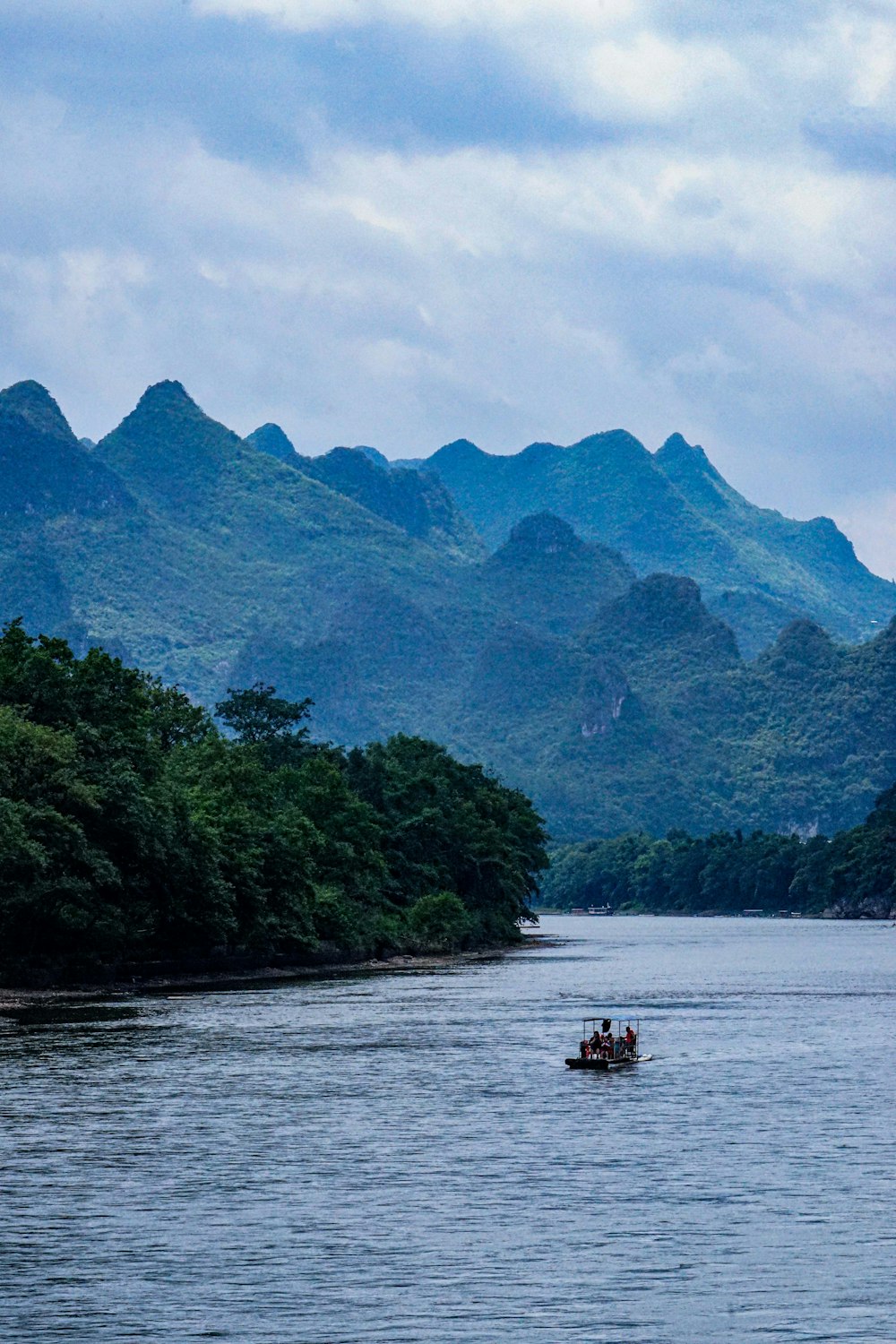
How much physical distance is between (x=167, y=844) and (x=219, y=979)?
572 inches

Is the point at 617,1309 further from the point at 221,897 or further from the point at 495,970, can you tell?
the point at 495,970

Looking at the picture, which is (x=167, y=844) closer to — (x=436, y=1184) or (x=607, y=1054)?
(x=607, y=1054)

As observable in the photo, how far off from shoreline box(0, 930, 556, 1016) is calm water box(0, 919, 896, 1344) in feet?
32.4

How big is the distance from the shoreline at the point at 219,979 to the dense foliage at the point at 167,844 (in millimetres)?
1280

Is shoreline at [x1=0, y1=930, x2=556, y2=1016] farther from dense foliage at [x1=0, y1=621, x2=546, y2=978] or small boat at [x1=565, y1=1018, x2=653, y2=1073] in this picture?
small boat at [x1=565, y1=1018, x2=653, y2=1073]

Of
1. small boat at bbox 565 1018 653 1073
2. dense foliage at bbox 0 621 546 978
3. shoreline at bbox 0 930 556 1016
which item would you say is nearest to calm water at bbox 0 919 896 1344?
small boat at bbox 565 1018 653 1073

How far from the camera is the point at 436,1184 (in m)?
49.1

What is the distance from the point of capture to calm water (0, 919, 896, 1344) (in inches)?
1428

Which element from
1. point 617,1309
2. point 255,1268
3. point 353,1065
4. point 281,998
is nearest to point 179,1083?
point 353,1065

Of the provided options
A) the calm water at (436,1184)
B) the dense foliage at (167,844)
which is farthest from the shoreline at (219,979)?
the calm water at (436,1184)

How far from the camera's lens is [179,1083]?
6756 cm

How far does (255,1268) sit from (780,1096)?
97.9ft

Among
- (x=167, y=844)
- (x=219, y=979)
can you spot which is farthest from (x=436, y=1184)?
(x=219, y=979)

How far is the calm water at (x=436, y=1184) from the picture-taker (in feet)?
119
